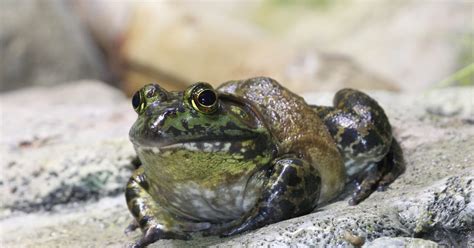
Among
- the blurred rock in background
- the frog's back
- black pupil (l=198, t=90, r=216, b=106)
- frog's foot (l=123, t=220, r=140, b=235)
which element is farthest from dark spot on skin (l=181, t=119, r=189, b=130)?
the blurred rock in background

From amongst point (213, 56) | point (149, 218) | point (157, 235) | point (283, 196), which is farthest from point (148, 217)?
point (213, 56)

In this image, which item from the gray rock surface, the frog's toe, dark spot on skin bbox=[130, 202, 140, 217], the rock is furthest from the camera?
the rock

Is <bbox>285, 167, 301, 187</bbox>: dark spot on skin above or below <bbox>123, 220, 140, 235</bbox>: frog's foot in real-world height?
above

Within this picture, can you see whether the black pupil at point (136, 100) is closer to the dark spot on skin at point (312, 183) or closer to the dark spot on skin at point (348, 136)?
the dark spot on skin at point (312, 183)

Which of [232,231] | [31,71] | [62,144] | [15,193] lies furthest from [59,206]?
[31,71]

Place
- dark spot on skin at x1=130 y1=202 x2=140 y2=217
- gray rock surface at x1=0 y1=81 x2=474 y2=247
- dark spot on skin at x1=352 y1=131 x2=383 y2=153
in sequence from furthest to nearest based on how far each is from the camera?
dark spot on skin at x1=352 y1=131 x2=383 y2=153 < dark spot on skin at x1=130 y1=202 x2=140 y2=217 < gray rock surface at x1=0 y1=81 x2=474 y2=247

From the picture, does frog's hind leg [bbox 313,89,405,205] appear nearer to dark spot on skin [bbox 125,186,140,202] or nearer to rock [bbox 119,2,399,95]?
dark spot on skin [bbox 125,186,140,202]

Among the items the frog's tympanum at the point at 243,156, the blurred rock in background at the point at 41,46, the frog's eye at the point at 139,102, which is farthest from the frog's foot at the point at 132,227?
the blurred rock in background at the point at 41,46

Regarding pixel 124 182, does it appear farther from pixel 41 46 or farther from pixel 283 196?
pixel 41 46
